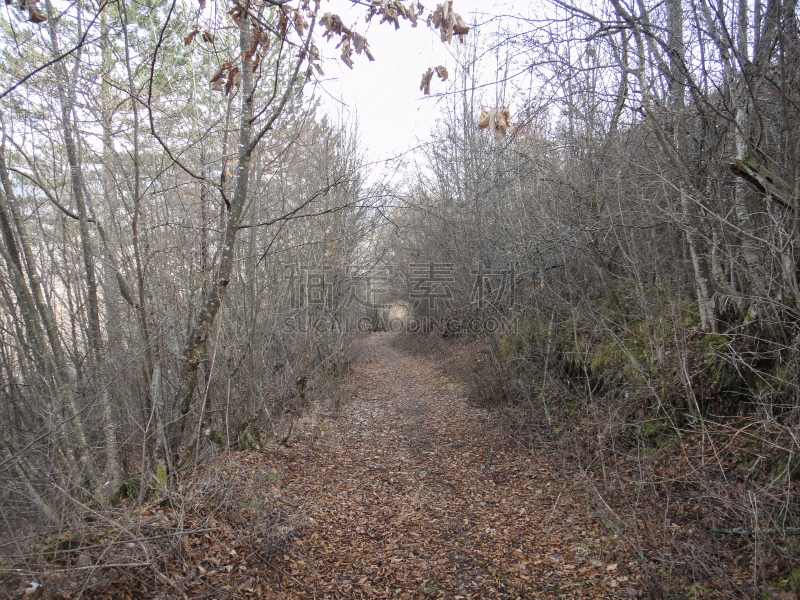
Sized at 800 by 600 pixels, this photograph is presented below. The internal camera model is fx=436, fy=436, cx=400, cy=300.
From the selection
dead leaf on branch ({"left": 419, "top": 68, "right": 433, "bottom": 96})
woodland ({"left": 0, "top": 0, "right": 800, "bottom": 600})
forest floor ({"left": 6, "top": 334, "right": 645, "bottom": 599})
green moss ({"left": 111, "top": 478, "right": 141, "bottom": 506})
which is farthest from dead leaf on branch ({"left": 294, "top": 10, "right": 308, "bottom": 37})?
green moss ({"left": 111, "top": 478, "right": 141, "bottom": 506})

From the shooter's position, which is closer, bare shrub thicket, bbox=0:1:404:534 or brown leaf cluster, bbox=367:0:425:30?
brown leaf cluster, bbox=367:0:425:30

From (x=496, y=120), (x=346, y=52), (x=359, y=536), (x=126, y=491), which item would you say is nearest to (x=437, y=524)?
(x=359, y=536)

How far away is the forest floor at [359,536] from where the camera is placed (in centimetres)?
292

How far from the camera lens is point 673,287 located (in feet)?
17.3

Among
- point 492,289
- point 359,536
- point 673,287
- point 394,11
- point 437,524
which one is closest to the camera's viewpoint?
point 394,11

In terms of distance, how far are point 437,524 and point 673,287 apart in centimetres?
389

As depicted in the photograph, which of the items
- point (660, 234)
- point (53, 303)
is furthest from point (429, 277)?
point (53, 303)

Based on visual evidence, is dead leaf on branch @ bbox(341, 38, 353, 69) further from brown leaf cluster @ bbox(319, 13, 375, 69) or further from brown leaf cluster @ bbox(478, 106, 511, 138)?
brown leaf cluster @ bbox(478, 106, 511, 138)

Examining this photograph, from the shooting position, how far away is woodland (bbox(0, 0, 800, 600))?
10.5 ft

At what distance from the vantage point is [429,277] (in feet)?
48.5

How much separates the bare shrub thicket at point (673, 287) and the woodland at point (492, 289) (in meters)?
0.04

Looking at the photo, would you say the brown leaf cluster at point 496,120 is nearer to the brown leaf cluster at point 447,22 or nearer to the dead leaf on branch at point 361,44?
the brown leaf cluster at point 447,22

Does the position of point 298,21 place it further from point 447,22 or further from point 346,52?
point 447,22

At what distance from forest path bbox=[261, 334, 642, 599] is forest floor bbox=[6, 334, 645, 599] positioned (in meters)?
0.01
